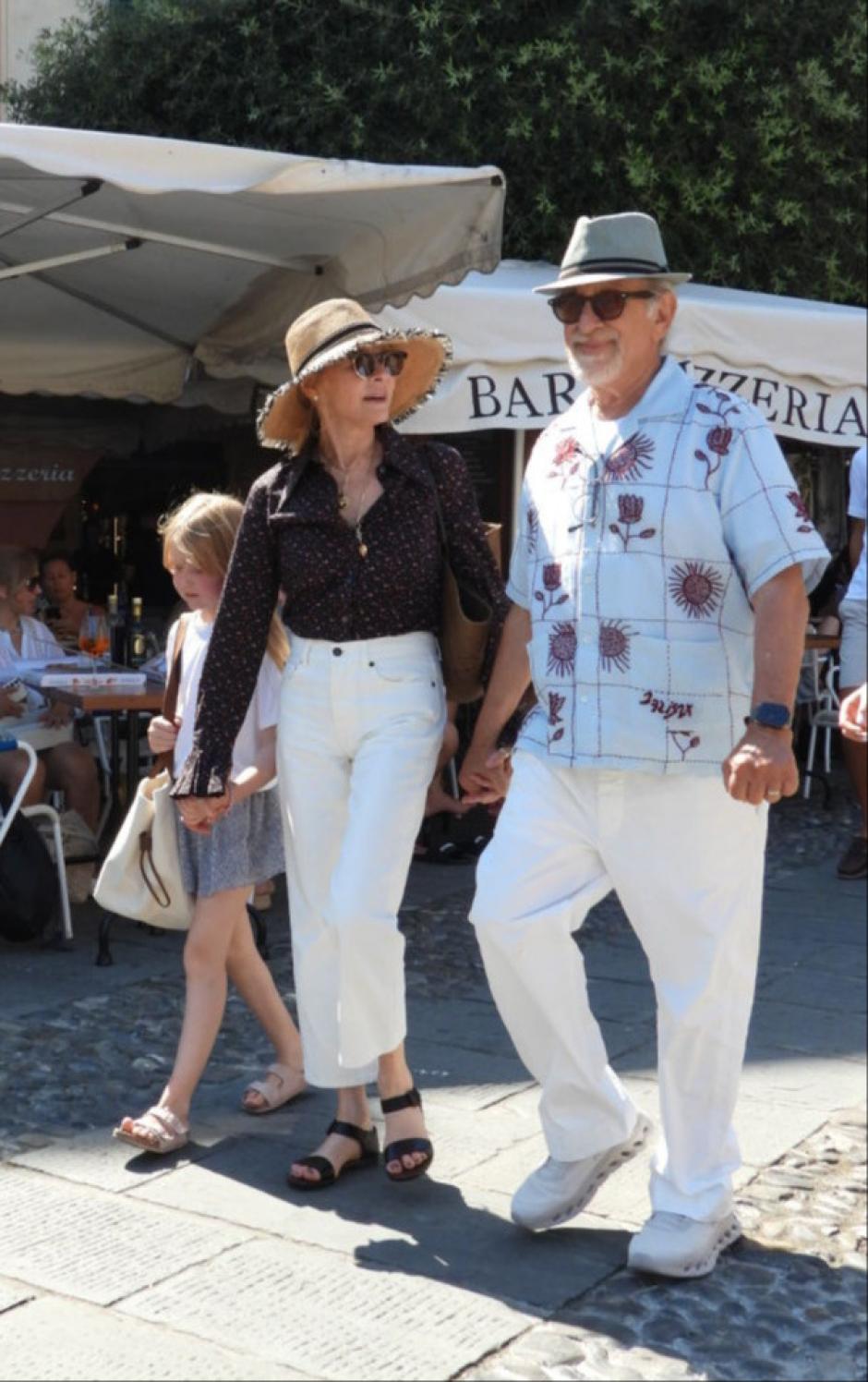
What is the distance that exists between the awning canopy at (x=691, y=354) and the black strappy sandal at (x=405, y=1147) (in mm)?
3772

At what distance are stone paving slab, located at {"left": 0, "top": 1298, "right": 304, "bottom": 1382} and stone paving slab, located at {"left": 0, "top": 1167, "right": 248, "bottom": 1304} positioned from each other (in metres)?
0.11

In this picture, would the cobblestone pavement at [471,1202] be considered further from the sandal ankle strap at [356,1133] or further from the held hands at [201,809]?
the held hands at [201,809]

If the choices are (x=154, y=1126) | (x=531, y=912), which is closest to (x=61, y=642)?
(x=154, y=1126)

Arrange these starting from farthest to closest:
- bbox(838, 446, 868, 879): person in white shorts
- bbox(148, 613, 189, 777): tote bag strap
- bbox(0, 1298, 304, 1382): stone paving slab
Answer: bbox(838, 446, 868, 879): person in white shorts
bbox(148, 613, 189, 777): tote bag strap
bbox(0, 1298, 304, 1382): stone paving slab

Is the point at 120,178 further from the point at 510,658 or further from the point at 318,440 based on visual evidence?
the point at 510,658

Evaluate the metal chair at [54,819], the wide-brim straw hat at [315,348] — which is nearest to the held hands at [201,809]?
the wide-brim straw hat at [315,348]

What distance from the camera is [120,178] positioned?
17.9 feet

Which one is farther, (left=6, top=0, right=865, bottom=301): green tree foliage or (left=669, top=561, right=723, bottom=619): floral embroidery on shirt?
(left=6, top=0, right=865, bottom=301): green tree foliage

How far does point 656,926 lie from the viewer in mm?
3688

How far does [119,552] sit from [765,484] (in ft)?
28.3

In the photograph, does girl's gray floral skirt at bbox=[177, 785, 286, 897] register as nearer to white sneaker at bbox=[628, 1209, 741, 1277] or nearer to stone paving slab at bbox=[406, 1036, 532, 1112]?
stone paving slab at bbox=[406, 1036, 532, 1112]

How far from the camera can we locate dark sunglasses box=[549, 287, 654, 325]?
3.72 m

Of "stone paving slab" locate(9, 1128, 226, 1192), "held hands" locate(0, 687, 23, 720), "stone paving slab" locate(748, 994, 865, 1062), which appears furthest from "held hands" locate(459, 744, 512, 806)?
"held hands" locate(0, 687, 23, 720)

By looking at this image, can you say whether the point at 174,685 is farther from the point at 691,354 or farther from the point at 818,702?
the point at 818,702
